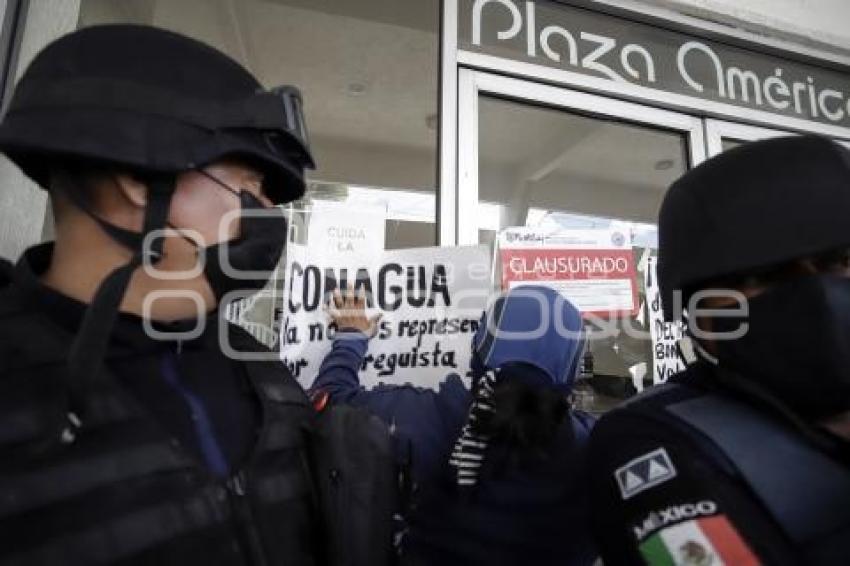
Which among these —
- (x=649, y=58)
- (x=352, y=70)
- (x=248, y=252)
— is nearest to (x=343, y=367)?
(x=248, y=252)

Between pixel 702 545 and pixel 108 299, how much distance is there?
830mm

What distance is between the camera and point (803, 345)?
0.88m

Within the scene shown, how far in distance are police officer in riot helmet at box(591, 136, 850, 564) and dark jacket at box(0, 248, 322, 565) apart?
1.67 feet

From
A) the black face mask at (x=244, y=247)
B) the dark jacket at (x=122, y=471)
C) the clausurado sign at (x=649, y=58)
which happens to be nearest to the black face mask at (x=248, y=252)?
the black face mask at (x=244, y=247)

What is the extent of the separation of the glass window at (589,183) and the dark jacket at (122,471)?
1.15 metres

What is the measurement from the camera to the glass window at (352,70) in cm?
242

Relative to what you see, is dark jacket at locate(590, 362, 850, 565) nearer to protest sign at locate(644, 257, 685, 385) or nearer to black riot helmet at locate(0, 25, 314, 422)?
black riot helmet at locate(0, 25, 314, 422)

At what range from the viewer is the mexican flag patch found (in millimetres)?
747

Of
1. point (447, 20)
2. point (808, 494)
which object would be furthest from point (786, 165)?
point (447, 20)

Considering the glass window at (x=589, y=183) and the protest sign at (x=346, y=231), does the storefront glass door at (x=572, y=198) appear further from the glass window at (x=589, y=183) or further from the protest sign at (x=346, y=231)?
the protest sign at (x=346, y=231)

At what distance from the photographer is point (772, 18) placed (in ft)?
7.60

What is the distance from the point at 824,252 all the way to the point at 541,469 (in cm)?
63

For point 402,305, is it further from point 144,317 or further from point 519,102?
point 519,102

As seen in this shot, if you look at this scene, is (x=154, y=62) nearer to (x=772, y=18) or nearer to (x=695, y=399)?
(x=695, y=399)
